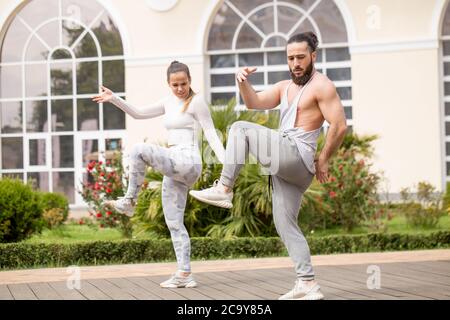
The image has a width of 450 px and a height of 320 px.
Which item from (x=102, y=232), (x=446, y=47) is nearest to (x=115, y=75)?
(x=102, y=232)

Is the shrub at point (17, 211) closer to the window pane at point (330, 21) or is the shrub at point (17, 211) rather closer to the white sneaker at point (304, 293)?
the white sneaker at point (304, 293)

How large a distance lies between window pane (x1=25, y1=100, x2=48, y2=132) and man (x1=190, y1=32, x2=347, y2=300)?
56.6 feet

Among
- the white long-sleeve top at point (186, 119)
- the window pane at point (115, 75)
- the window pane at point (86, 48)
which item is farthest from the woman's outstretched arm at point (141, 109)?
the window pane at point (86, 48)

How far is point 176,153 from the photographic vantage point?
6.73 metres

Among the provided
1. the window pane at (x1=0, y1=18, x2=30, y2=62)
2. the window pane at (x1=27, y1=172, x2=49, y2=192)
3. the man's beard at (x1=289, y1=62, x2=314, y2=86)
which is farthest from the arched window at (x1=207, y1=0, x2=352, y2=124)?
the man's beard at (x1=289, y1=62, x2=314, y2=86)

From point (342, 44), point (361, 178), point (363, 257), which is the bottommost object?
point (363, 257)

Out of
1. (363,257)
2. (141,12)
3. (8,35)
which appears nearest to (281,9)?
(141,12)

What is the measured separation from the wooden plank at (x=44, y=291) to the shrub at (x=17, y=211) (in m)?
4.24

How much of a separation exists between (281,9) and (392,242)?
37.1 feet

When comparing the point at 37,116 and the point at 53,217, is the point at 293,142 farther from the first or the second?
the point at 37,116

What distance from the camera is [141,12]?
850 inches
